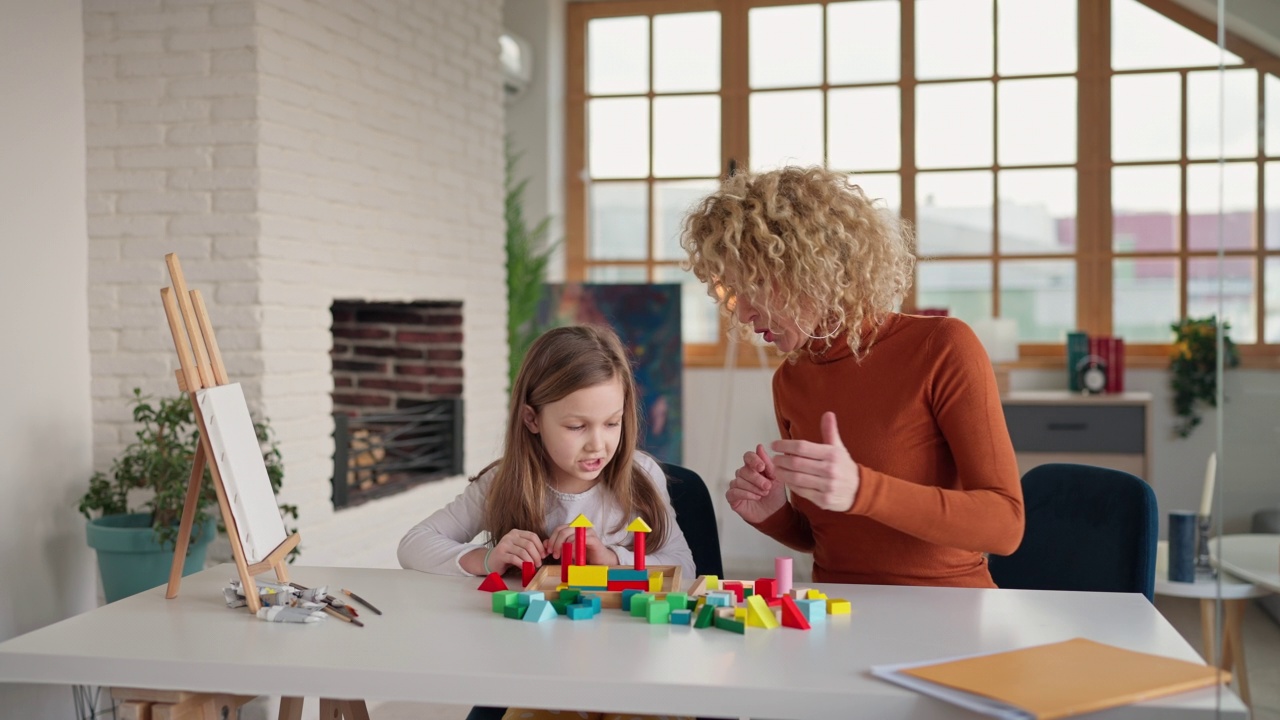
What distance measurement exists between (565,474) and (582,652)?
79 cm

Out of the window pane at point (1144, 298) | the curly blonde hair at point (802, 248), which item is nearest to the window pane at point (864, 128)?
the window pane at point (1144, 298)

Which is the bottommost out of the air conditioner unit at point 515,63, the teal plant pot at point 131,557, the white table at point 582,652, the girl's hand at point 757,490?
the teal plant pot at point 131,557

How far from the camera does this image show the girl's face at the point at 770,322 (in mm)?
1994

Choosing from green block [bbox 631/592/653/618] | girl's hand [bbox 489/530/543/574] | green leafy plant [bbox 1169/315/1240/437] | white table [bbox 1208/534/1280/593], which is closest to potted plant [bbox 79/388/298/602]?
girl's hand [bbox 489/530/543/574]

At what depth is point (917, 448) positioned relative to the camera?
198 centimetres

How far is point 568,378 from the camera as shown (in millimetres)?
2178

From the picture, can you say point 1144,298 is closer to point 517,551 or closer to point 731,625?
point 517,551

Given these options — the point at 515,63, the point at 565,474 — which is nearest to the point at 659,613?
the point at 565,474

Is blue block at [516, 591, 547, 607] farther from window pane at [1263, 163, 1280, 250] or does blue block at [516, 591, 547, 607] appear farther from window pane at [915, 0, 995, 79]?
window pane at [915, 0, 995, 79]

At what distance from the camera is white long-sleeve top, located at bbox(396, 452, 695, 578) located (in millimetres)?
2135

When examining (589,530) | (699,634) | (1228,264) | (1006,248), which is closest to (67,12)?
(589,530)

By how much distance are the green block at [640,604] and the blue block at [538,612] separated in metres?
0.12

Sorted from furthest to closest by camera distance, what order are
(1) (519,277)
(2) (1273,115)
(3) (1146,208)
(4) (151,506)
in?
(3) (1146,208), (1) (519,277), (4) (151,506), (2) (1273,115)

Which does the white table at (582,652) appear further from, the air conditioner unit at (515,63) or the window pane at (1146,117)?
the window pane at (1146,117)
